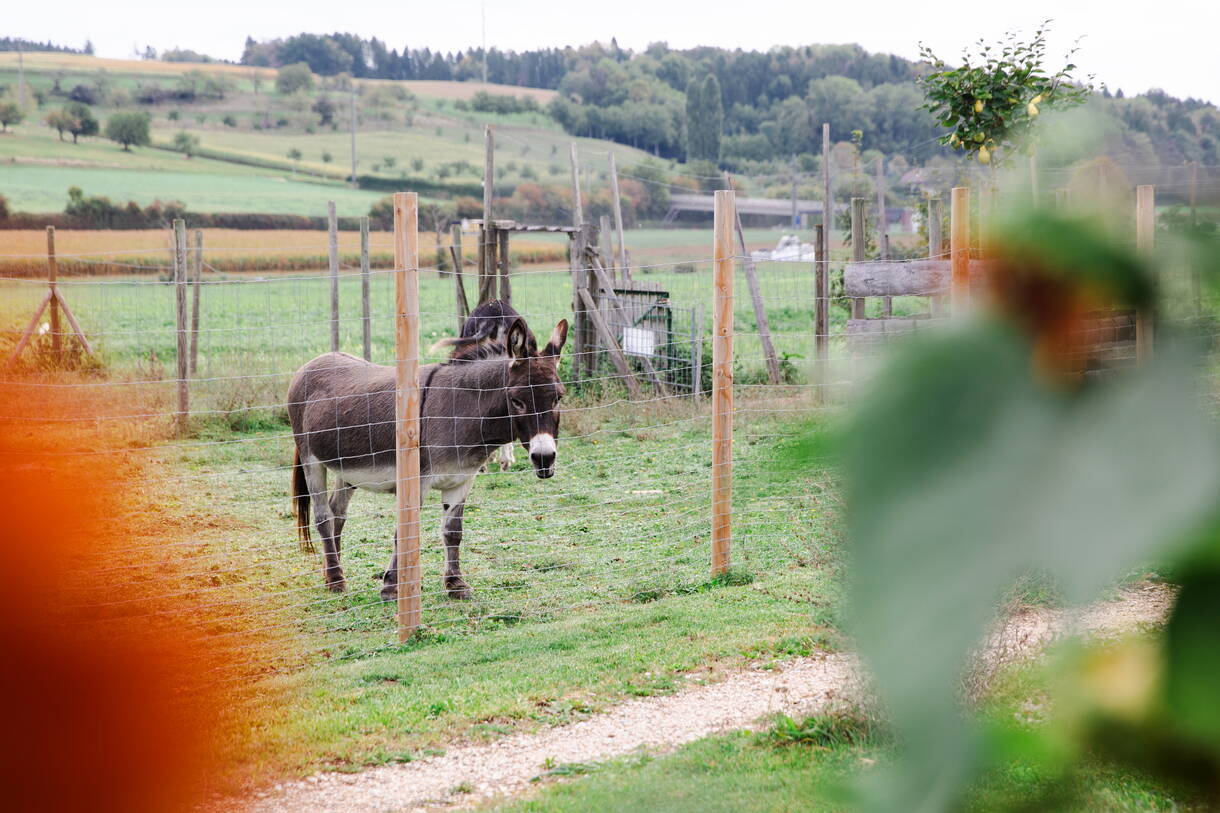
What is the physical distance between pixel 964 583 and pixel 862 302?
1150 cm

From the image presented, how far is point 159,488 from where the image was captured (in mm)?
9172

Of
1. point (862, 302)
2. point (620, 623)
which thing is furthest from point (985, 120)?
point (620, 623)

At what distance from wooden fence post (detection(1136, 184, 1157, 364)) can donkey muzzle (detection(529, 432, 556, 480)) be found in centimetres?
663

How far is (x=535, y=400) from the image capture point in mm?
7004

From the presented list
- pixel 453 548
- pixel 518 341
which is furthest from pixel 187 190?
pixel 453 548

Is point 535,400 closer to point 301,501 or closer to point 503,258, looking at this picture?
point 301,501

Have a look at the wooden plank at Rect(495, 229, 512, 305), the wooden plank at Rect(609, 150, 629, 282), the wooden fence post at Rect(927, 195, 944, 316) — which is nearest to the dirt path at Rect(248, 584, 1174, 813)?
the wooden fence post at Rect(927, 195, 944, 316)

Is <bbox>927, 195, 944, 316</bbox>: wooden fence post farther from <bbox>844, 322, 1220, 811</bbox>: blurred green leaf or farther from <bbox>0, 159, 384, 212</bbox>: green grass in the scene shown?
<bbox>0, 159, 384, 212</bbox>: green grass

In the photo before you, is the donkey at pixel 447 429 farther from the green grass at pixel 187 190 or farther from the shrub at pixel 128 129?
the shrub at pixel 128 129

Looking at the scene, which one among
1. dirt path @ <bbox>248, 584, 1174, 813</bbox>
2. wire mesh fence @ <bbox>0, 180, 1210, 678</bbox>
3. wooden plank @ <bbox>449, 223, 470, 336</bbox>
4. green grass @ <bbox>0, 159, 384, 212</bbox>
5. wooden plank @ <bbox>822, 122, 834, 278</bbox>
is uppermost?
green grass @ <bbox>0, 159, 384, 212</bbox>

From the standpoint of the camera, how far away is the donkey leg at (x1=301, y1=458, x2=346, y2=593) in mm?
7047

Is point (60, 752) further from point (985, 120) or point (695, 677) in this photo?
point (985, 120)

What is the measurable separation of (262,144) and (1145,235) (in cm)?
8496

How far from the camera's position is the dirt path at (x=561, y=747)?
4.04 metres
